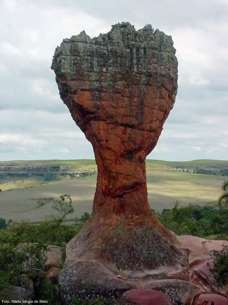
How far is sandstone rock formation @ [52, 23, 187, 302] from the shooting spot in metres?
26.5

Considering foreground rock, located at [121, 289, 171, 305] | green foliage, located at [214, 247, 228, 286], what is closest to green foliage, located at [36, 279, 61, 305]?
foreground rock, located at [121, 289, 171, 305]

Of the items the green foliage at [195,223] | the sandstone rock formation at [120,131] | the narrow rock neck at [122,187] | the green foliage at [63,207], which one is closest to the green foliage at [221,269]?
the sandstone rock formation at [120,131]

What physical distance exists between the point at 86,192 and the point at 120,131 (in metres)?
95.8

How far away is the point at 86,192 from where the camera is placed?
122250 millimetres

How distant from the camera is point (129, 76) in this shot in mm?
27000

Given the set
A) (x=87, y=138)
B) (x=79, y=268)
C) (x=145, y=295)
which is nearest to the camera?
(x=145, y=295)

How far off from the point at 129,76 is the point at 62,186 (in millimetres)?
104725

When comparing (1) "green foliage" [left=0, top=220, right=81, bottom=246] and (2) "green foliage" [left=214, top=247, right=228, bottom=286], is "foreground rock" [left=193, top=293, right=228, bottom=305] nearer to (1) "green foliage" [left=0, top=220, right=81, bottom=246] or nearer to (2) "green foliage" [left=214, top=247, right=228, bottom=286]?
(2) "green foliage" [left=214, top=247, right=228, bottom=286]

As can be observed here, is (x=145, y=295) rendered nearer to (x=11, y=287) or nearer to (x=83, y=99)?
(x=11, y=287)

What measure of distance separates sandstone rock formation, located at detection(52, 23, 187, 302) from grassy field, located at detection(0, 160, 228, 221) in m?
60.1

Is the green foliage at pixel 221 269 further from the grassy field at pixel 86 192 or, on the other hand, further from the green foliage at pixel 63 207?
the grassy field at pixel 86 192

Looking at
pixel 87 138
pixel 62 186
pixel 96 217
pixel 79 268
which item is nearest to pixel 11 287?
pixel 79 268

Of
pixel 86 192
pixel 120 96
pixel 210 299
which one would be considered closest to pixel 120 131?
pixel 120 96

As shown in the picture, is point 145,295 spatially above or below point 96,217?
below
